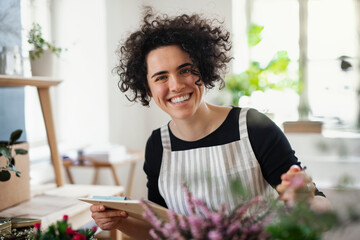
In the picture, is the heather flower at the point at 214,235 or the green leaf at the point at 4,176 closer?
the heather flower at the point at 214,235

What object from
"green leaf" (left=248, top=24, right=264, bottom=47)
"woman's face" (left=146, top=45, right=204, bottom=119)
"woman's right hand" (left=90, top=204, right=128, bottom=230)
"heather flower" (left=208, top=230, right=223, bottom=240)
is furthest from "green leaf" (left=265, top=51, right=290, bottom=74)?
"heather flower" (left=208, top=230, right=223, bottom=240)

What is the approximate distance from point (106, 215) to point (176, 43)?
614mm

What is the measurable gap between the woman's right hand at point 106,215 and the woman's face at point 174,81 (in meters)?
0.40

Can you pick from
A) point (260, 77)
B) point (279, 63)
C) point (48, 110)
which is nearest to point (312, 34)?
point (279, 63)

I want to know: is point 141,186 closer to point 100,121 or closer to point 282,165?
point 100,121

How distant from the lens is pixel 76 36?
10.3ft

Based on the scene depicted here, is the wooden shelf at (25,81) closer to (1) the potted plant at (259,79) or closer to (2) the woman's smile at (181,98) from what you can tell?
(2) the woman's smile at (181,98)

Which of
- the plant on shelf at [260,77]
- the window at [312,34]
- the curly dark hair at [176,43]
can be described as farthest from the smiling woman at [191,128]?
the window at [312,34]

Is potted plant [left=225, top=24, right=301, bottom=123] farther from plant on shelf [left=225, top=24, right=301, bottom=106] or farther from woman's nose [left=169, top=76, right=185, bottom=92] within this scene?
woman's nose [left=169, top=76, right=185, bottom=92]

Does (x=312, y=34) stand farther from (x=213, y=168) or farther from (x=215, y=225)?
(x=215, y=225)

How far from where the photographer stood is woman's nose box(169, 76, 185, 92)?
1.28 meters

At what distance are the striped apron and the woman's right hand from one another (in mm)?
282

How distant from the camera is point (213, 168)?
4.63 feet

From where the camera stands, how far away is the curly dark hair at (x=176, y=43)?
133cm
